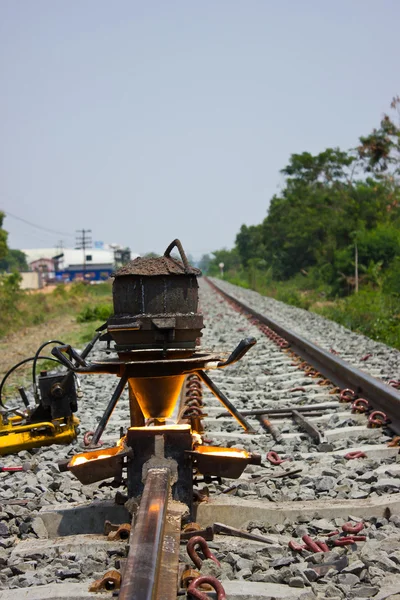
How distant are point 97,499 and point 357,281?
2057 centimetres

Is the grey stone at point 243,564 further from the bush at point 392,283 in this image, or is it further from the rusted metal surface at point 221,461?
the bush at point 392,283

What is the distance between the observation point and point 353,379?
5.99m

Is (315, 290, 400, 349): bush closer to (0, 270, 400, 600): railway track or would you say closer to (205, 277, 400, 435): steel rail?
(205, 277, 400, 435): steel rail

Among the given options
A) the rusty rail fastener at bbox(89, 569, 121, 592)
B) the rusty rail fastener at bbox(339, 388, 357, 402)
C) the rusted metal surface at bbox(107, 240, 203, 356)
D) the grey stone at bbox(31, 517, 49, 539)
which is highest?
the rusted metal surface at bbox(107, 240, 203, 356)

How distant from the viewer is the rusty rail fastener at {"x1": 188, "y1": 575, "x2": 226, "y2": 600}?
6.86 feet

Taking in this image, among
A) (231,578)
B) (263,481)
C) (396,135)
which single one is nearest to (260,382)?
(263,481)

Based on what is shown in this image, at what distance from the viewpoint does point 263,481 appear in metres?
3.63

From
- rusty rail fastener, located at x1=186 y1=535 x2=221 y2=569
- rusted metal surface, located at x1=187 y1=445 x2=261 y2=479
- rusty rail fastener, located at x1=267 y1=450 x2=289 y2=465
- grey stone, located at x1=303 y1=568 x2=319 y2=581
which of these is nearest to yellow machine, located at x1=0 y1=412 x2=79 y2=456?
rusty rail fastener, located at x1=267 y1=450 x2=289 y2=465

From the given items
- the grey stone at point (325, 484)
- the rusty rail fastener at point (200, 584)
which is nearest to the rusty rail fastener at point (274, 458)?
the grey stone at point (325, 484)

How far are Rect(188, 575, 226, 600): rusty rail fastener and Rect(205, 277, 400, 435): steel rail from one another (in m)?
2.60

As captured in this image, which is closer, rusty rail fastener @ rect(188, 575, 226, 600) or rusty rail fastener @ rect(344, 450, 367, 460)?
rusty rail fastener @ rect(188, 575, 226, 600)

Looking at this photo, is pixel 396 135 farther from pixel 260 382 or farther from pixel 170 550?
pixel 170 550

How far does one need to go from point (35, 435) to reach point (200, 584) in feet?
6.42

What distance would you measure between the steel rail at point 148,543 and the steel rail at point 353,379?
239 centimetres
